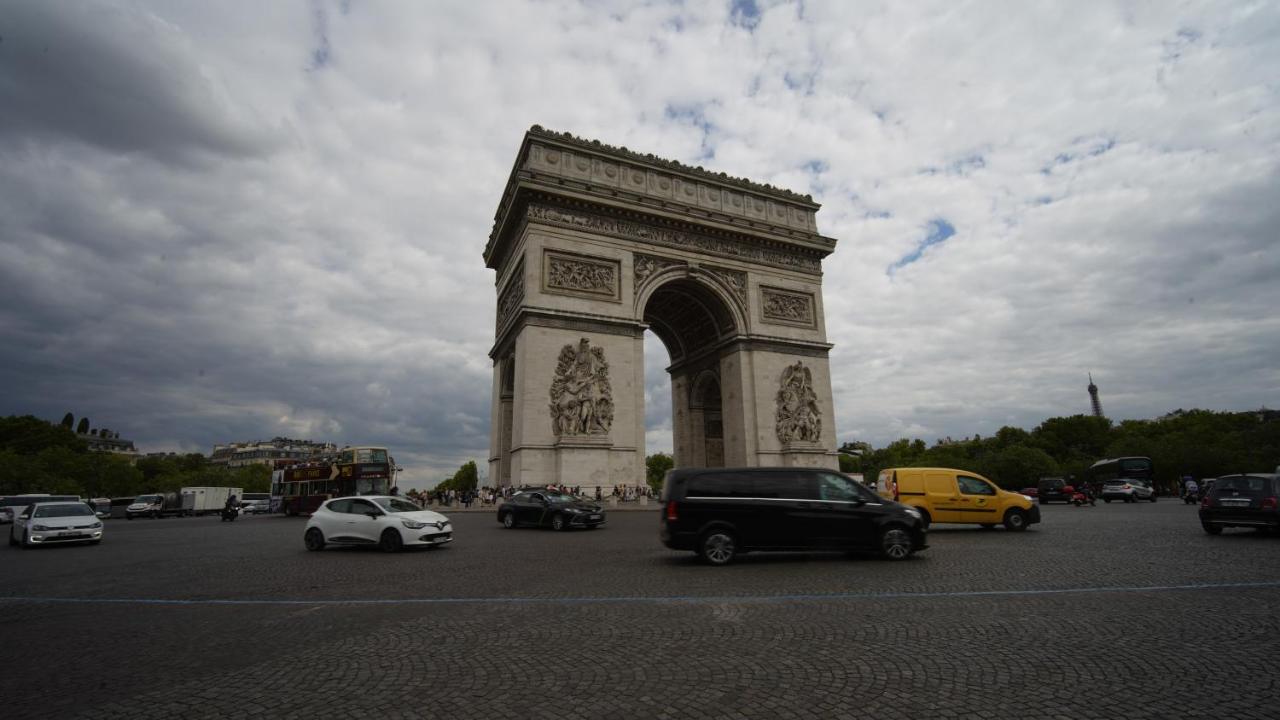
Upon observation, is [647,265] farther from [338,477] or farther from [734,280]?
[338,477]

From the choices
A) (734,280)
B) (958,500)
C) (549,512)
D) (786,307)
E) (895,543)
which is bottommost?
(895,543)

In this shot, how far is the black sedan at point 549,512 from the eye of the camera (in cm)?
1648

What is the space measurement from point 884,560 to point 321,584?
819cm

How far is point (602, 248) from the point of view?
28688 mm

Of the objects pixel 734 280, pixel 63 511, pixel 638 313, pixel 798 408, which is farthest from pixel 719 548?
pixel 734 280

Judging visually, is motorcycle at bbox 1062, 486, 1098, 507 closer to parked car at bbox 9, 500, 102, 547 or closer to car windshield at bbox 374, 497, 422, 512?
car windshield at bbox 374, 497, 422, 512

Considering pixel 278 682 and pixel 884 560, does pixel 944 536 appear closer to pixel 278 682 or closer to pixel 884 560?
pixel 884 560

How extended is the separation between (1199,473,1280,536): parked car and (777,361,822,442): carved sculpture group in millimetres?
18562

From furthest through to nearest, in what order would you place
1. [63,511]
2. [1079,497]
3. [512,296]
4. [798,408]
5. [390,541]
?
[798,408] → [512,296] → [1079,497] → [63,511] → [390,541]

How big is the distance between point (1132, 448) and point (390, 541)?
68.6 m

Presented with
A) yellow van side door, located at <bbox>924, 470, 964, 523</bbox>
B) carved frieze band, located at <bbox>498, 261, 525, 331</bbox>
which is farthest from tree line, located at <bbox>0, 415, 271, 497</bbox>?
yellow van side door, located at <bbox>924, 470, 964, 523</bbox>

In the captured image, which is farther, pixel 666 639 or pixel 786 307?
pixel 786 307

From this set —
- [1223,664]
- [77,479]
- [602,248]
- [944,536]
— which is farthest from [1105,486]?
[77,479]

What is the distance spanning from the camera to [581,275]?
27922 millimetres
